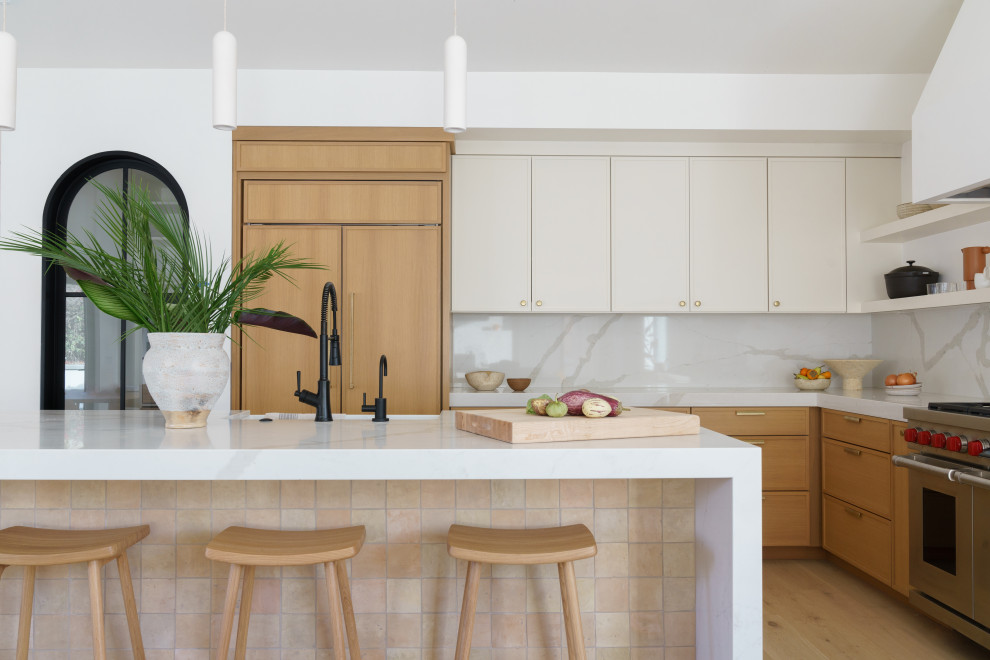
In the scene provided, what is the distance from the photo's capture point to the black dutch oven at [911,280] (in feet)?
12.0

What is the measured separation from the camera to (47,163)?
3662 mm

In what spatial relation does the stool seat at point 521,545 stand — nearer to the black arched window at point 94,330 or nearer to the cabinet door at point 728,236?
the cabinet door at point 728,236

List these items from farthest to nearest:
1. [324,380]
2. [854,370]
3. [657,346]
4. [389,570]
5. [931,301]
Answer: [657,346], [854,370], [931,301], [324,380], [389,570]

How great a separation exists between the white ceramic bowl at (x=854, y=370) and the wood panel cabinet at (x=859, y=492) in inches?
13.8

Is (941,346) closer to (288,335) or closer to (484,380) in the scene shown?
(484,380)

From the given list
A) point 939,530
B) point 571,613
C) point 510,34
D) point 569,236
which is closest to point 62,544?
point 571,613

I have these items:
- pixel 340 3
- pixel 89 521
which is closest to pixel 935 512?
pixel 89 521

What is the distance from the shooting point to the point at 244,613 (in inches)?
70.6

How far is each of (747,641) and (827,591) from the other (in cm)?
193

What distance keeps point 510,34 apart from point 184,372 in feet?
7.24

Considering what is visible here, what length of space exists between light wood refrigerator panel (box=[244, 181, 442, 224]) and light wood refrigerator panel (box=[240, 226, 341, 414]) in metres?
0.08

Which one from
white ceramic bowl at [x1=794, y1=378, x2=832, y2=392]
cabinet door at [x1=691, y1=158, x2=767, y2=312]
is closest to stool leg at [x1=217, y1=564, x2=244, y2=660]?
cabinet door at [x1=691, y1=158, x2=767, y2=312]

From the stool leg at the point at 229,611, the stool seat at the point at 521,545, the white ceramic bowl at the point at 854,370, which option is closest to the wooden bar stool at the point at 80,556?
the stool leg at the point at 229,611

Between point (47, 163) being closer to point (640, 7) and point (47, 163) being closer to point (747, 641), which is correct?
point (640, 7)
